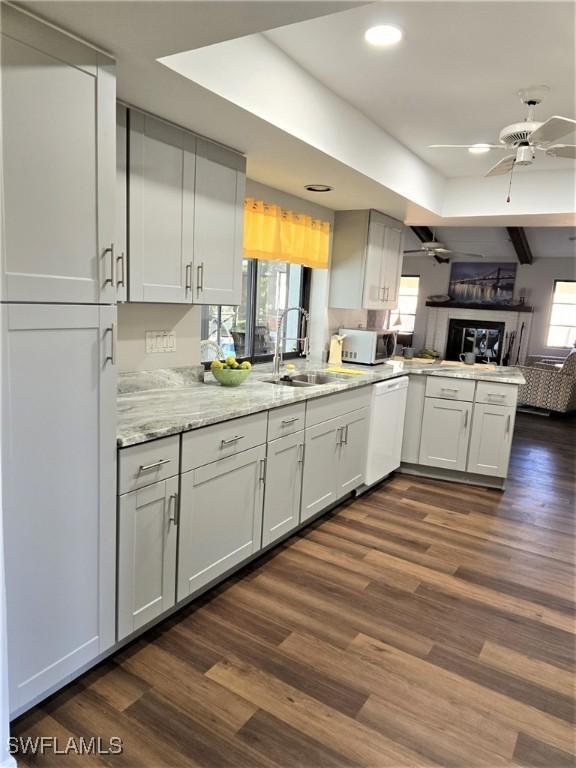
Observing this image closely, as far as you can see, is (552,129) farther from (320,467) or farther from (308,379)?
(320,467)

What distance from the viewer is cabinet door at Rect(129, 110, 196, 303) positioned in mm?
2244

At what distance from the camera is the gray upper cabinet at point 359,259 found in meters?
4.33

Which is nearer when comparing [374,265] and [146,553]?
[146,553]

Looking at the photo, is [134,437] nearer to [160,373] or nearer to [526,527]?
[160,373]

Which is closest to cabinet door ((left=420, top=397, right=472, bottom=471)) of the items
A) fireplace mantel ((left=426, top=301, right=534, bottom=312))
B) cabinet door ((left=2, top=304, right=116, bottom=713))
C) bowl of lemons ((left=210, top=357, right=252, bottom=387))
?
bowl of lemons ((left=210, top=357, right=252, bottom=387))

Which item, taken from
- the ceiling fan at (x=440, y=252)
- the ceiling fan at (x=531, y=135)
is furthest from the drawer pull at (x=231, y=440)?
the ceiling fan at (x=440, y=252)

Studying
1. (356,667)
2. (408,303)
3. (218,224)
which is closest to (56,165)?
(218,224)

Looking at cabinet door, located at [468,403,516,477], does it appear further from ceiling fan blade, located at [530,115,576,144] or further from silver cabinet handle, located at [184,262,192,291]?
silver cabinet handle, located at [184,262,192,291]

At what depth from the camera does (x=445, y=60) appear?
247 cm

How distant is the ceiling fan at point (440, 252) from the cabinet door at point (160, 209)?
633 centimetres

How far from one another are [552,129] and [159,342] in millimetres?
2303

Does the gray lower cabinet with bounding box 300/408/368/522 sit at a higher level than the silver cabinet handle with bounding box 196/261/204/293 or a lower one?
lower

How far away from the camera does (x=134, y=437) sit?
1898mm

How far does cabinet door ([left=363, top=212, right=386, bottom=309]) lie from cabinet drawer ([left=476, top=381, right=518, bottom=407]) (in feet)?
3.74
